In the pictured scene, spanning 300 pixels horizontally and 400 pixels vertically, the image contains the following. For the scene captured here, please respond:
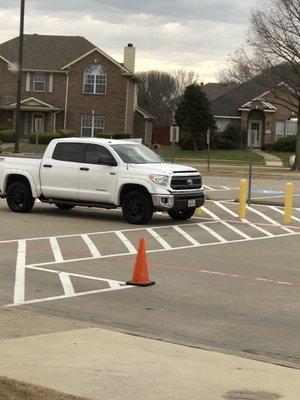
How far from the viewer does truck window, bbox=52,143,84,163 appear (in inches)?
663

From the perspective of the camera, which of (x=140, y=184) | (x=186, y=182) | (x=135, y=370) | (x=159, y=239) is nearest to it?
(x=135, y=370)

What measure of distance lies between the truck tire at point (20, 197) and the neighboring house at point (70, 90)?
41527mm

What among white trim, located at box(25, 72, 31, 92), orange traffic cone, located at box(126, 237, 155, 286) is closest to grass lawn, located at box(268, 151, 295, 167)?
white trim, located at box(25, 72, 31, 92)

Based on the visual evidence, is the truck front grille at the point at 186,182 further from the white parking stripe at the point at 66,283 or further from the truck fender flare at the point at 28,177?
the white parking stripe at the point at 66,283

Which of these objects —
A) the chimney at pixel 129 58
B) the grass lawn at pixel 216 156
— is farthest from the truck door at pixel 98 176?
the chimney at pixel 129 58

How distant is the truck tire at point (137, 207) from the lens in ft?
51.5

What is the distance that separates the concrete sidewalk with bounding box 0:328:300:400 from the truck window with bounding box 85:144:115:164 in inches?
387

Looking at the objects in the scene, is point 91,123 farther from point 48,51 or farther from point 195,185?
point 195,185

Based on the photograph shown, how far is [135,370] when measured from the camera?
5496 mm

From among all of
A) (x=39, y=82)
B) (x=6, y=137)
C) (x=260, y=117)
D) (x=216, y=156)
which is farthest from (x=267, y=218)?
(x=260, y=117)

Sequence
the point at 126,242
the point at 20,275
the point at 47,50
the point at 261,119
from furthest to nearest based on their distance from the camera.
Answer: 1. the point at 261,119
2. the point at 47,50
3. the point at 126,242
4. the point at 20,275

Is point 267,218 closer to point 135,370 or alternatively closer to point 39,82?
point 135,370

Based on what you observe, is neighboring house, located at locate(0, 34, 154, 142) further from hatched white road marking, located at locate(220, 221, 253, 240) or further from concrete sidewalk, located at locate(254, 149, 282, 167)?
hatched white road marking, located at locate(220, 221, 253, 240)

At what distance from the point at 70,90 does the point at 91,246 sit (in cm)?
4867
